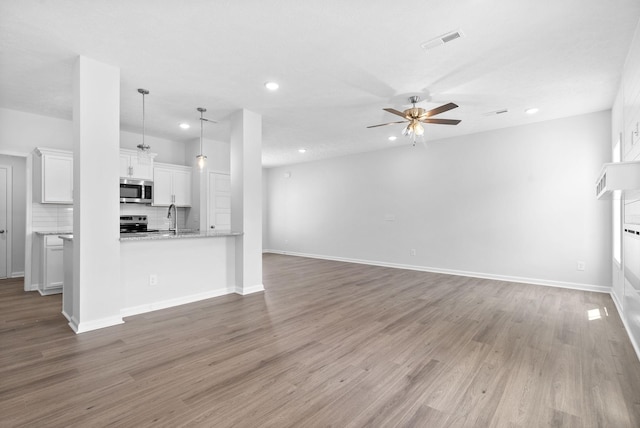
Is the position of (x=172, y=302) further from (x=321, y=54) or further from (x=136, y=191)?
(x=321, y=54)

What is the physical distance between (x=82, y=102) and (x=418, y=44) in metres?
3.36

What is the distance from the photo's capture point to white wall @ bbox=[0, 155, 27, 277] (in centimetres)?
570

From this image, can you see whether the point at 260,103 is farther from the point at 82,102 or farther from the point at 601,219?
the point at 601,219

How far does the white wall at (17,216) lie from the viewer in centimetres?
570

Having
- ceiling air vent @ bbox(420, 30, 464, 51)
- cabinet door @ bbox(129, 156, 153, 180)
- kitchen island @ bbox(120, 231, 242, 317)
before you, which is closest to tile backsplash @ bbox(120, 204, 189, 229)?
cabinet door @ bbox(129, 156, 153, 180)

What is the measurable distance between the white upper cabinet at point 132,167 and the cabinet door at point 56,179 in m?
0.74

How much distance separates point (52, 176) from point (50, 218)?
83 centimetres

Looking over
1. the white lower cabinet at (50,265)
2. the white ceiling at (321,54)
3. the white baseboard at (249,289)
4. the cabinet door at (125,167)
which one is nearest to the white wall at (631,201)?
the white ceiling at (321,54)

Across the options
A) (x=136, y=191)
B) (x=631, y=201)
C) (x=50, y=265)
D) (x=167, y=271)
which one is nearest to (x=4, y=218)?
(x=50, y=265)

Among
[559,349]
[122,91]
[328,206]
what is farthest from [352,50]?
[328,206]

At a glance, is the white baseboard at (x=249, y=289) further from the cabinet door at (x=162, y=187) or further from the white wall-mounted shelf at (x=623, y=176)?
the white wall-mounted shelf at (x=623, y=176)

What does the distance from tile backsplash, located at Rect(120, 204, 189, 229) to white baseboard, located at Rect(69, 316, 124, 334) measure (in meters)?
3.13

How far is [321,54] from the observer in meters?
3.10

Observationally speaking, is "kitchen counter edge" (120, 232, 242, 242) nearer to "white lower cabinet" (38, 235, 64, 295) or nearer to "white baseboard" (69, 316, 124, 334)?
"white baseboard" (69, 316, 124, 334)
